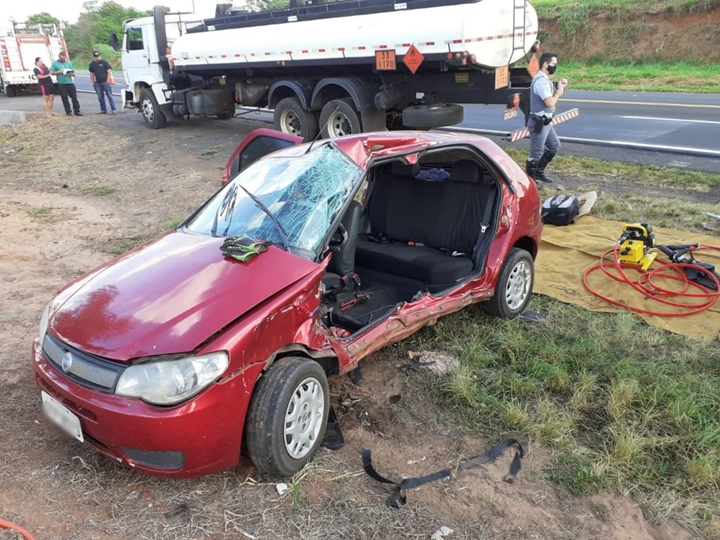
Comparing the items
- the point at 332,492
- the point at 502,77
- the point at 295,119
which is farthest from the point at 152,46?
the point at 332,492

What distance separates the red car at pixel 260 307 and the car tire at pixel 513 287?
0.07ft

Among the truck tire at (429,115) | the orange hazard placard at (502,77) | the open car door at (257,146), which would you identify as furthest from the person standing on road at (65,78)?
the open car door at (257,146)

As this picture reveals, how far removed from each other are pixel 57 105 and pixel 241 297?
23.2 meters

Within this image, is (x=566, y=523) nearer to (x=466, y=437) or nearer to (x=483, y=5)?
(x=466, y=437)

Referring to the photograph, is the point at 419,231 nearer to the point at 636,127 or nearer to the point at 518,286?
the point at 518,286

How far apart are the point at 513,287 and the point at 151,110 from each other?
1344cm

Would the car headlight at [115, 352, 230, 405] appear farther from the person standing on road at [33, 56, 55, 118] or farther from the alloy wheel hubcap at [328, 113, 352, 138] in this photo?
the person standing on road at [33, 56, 55, 118]

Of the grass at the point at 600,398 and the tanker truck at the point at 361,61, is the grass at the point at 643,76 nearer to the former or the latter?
the tanker truck at the point at 361,61

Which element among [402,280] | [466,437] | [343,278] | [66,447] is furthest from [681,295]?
[66,447]

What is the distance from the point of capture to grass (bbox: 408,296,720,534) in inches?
119

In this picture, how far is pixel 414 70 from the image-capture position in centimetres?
964

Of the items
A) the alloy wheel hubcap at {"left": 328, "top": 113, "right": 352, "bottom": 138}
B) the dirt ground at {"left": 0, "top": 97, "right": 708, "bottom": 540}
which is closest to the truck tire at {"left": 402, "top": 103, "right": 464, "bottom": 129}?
the alloy wheel hubcap at {"left": 328, "top": 113, "right": 352, "bottom": 138}

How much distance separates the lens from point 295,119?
486 inches

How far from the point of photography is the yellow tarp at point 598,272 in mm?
4742
